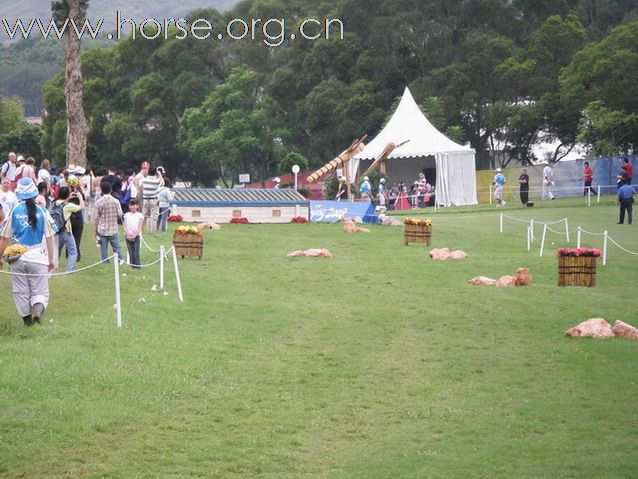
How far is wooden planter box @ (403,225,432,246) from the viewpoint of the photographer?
31297mm

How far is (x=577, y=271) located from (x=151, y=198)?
44.2 feet

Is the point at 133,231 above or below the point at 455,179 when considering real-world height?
below

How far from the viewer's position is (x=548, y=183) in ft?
173

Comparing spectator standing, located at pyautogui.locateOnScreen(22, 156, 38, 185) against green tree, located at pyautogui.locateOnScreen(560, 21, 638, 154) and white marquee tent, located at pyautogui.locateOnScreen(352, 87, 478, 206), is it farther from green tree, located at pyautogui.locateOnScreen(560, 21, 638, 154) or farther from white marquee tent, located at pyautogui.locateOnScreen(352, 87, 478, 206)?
green tree, located at pyautogui.locateOnScreen(560, 21, 638, 154)

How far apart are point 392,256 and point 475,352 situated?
13.0 metres

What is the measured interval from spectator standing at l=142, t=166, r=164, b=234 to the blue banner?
32.5 ft

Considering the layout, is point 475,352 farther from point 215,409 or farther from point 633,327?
point 215,409

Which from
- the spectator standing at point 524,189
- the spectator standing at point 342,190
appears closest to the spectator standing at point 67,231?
the spectator standing at point 342,190

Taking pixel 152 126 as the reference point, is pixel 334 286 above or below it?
below

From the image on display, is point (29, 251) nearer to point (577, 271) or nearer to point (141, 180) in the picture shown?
point (577, 271)

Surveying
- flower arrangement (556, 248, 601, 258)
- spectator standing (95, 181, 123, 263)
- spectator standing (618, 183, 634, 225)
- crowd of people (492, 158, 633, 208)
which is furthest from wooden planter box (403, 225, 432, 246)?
crowd of people (492, 158, 633, 208)

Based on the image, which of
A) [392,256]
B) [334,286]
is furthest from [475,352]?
[392,256]

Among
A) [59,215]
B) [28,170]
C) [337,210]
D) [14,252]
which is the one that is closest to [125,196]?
[28,170]

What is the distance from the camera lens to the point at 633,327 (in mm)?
16688
